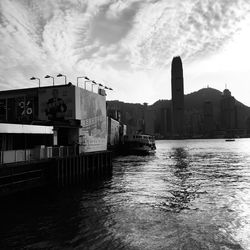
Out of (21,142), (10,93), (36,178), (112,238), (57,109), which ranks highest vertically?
(10,93)

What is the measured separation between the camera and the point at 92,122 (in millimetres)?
43594

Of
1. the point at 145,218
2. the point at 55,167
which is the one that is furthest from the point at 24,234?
the point at 55,167

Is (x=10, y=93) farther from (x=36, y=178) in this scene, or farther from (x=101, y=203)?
(x=101, y=203)

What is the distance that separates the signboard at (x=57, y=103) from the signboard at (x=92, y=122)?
1.67 meters

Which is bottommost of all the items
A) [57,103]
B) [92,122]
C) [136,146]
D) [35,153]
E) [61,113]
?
[136,146]

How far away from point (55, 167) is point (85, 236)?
49.8 ft

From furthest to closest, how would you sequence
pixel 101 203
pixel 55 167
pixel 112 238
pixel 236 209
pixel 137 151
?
pixel 137 151 < pixel 55 167 < pixel 101 203 < pixel 236 209 < pixel 112 238

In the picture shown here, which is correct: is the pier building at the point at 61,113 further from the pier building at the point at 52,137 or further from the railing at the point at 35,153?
the railing at the point at 35,153

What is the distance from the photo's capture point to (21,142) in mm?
31859

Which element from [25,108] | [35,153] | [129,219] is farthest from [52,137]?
[129,219]

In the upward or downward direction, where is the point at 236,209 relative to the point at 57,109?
downward

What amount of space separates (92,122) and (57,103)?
593 centimetres

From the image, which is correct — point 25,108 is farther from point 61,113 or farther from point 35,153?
point 35,153

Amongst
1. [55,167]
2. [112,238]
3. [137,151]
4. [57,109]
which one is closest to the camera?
[112,238]
